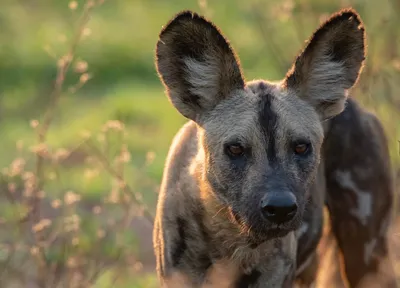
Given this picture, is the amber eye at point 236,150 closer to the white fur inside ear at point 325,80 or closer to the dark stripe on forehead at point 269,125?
the dark stripe on forehead at point 269,125

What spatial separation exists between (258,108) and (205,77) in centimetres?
30

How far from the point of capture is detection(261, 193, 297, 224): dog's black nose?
4.33m

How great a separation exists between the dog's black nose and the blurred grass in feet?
11.0

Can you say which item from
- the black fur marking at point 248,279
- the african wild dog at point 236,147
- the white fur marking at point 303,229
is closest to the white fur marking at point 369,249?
the white fur marking at point 303,229

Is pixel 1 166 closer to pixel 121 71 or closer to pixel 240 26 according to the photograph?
pixel 121 71

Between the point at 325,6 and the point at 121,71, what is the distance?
2.67 metres

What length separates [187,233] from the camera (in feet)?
15.5

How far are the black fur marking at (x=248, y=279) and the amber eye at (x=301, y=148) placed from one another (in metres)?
0.54

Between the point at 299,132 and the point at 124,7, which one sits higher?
the point at 124,7

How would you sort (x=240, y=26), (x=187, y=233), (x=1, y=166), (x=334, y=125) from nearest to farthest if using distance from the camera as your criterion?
1. (x=187, y=233)
2. (x=334, y=125)
3. (x=1, y=166)
4. (x=240, y=26)

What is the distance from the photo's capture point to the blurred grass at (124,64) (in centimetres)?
930

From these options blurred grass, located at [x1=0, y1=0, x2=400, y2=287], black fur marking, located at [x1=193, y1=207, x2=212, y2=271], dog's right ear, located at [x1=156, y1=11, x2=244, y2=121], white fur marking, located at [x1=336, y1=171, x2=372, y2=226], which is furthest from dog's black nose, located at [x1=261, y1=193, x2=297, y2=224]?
blurred grass, located at [x1=0, y1=0, x2=400, y2=287]

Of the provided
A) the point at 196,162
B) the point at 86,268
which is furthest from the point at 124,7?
the point at 196,162

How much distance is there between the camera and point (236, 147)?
459 cm
